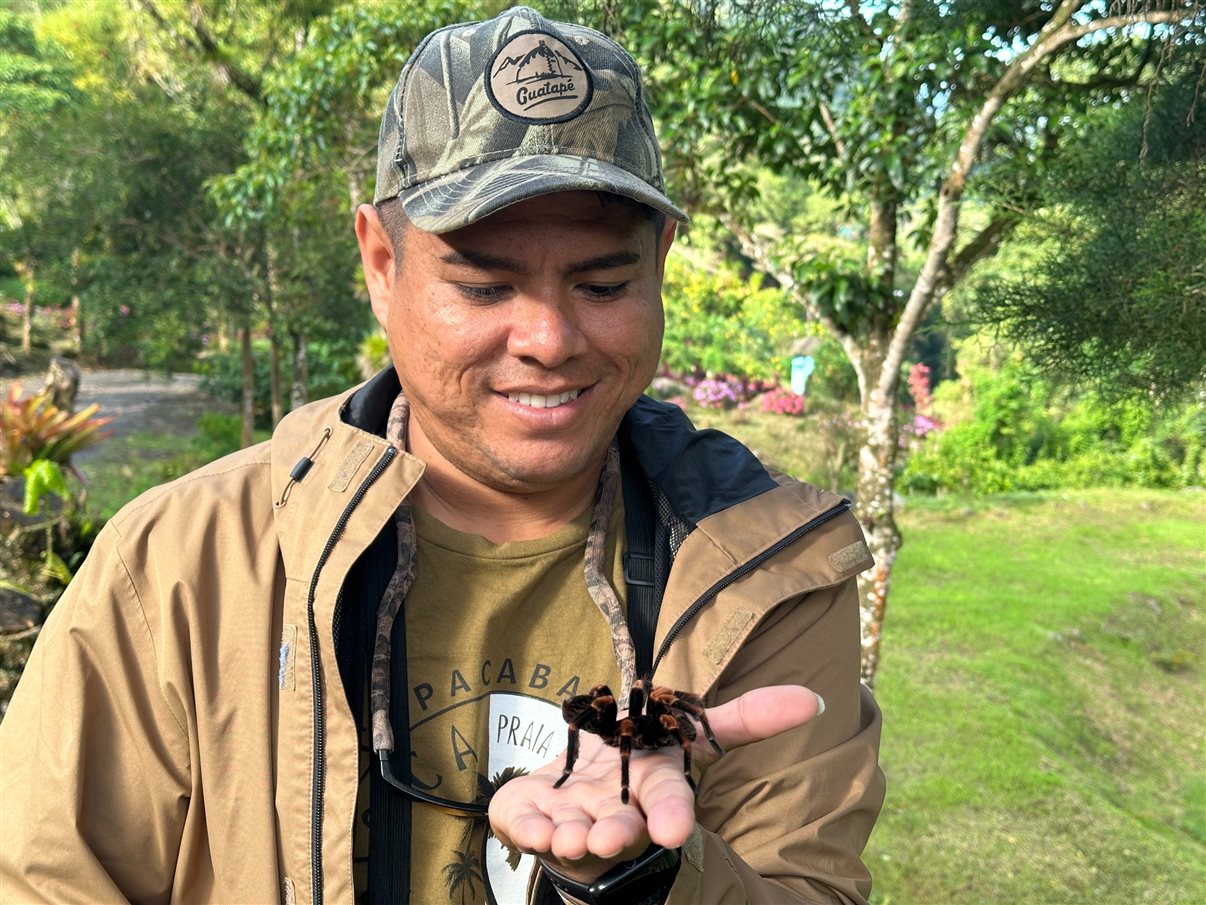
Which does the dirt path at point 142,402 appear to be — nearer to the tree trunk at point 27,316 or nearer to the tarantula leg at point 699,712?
the tree trunk at point 27,316

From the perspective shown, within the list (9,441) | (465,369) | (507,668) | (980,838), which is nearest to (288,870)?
(507,668)

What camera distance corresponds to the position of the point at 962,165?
12.7 ft

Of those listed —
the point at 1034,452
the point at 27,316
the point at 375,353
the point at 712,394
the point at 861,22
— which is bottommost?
the point at 1034,452

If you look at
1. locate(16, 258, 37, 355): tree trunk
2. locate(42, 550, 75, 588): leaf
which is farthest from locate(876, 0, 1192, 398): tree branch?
locate(16, 258, 37, 355): tree trunk

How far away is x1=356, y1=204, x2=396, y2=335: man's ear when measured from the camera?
1.91 m

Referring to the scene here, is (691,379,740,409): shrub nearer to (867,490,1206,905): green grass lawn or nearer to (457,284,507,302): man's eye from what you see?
(867,490,1206,905): green grass lawn

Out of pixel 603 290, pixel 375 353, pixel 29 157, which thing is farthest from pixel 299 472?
pixel 29 157

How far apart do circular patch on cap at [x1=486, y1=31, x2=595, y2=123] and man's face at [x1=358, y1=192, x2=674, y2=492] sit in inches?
5.3

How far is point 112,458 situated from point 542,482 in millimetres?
14733

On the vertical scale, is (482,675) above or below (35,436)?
above

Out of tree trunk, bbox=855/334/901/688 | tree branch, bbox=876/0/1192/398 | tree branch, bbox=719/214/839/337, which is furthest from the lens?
tree branch, bbox=719/214/839/337

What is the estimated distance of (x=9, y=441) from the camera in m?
8.03

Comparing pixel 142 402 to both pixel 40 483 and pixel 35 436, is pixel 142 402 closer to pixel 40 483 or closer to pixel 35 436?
pixel 35 436

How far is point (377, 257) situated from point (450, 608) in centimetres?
63
